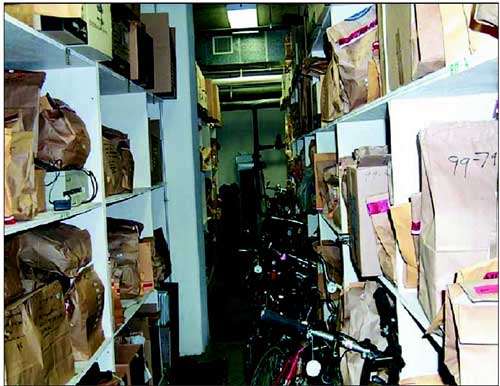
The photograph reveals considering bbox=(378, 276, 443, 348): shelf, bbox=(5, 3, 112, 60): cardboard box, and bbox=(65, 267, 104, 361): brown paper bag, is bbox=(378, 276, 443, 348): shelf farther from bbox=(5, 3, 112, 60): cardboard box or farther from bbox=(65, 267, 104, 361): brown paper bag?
bbox=(5, 3, 112, 60): cardboard box

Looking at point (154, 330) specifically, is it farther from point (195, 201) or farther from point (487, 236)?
point (487, 236)

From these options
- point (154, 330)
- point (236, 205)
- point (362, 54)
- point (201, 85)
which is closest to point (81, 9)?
point (362, 54)

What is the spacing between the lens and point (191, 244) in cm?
406

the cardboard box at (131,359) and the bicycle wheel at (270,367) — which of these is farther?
the bicycle wheel at (270,367)

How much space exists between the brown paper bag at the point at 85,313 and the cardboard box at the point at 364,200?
992 millimetres

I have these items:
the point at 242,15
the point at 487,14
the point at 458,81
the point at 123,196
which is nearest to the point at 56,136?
the point at 123,196

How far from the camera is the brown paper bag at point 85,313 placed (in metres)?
1.89

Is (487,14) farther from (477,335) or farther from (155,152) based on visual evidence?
(155,152)

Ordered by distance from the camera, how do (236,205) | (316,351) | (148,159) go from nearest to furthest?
(316,351) → (148,159) → (236,205)

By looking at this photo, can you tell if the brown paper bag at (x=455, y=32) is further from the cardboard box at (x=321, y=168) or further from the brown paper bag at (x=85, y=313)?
the cardboard box at (x=321, y=168)

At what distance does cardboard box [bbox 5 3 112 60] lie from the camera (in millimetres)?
1576

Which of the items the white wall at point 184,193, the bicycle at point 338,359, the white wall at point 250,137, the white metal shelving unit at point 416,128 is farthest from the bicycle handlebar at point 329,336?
the white wall at point 250,137

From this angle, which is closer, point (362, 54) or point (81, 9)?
point (81, 9)

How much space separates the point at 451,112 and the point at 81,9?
123cm
